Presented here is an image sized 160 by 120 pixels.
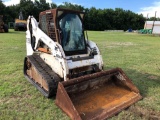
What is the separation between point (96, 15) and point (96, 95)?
181ft

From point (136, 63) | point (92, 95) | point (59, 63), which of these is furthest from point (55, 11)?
point (136, 63)

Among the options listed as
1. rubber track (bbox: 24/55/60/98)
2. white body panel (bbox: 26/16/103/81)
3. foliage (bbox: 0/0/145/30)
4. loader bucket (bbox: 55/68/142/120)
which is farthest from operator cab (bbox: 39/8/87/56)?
foliage (bbox: 0/0/145/30)

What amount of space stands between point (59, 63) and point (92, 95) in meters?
1.00

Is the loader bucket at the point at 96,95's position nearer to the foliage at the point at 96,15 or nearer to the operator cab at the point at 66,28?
the operator cab at the point at 66,28

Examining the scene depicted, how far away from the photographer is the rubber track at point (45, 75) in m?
4.00

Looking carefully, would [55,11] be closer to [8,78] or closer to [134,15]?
[8,78]

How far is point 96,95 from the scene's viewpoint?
13.3ft

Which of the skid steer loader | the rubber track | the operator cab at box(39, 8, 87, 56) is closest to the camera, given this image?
the skid steer loader

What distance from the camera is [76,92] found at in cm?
391

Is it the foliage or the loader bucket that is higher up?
the foliage

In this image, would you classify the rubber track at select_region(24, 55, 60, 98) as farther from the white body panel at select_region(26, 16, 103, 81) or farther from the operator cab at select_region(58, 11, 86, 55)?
the operator cab at select_region(58, 11, 86, 55)

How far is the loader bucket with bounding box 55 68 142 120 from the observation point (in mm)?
3377

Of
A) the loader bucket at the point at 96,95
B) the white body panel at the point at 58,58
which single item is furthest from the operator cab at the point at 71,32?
the loader bucket at the point at 96,95

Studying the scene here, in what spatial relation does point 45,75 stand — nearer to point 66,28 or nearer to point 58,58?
point 58,58
